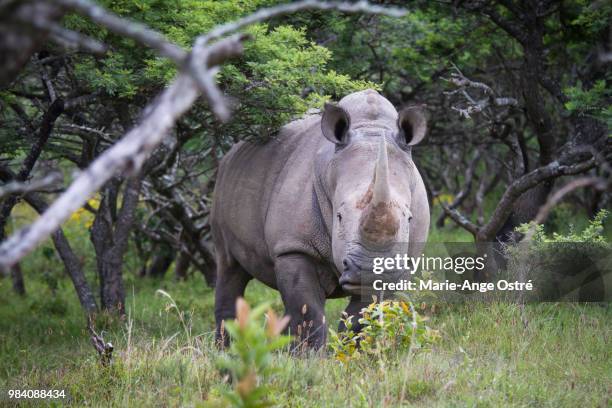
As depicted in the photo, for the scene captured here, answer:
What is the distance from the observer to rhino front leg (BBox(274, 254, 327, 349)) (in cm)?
694

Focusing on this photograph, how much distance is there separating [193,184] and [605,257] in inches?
280

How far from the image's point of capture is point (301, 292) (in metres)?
7.00

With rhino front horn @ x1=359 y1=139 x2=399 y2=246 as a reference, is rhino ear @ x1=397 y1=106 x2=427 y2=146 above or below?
above

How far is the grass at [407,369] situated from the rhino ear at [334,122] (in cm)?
163

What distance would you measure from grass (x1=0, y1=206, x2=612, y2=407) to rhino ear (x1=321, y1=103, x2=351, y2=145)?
1.63 m

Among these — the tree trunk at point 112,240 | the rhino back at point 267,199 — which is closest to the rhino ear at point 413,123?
the rhino back at point 267,199

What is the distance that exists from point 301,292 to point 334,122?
1.31m

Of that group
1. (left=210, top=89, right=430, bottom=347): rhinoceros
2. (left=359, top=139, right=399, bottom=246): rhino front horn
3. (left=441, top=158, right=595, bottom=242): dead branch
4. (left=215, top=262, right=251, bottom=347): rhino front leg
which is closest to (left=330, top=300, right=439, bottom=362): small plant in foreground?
(left=210, top=89, right=430, bottom=347): rhinoceros

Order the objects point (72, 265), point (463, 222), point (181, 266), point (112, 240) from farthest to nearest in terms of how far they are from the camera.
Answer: point (181, 266), point (463, 222), point (112, 240), point (72, 265)

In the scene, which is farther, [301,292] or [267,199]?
[267,199]

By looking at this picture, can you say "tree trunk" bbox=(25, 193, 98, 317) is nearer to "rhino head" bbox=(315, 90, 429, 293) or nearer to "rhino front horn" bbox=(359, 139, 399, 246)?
"rhino head" bbox=(315, 90, 429, 293)

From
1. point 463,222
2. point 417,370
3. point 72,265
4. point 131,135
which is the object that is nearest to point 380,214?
point 417,370

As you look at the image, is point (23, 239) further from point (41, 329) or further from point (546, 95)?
point (546, 95)

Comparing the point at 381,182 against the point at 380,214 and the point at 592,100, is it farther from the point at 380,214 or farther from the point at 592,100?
the point at 592,100
